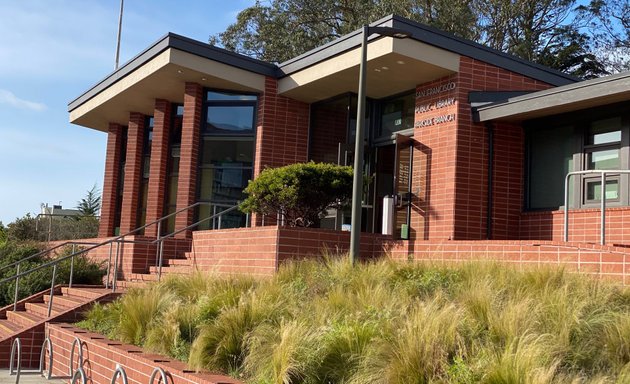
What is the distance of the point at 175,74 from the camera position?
1800 cm

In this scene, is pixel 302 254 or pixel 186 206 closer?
pixel 302 254

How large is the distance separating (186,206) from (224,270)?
18.2 ft

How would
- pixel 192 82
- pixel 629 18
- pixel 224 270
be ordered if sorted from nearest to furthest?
1. pixel 224 270
2. pixel 192 82
3. pixel 629 18

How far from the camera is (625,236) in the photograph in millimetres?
12367

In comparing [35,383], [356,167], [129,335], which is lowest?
[35,383]

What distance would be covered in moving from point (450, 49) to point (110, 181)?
13.5 metres

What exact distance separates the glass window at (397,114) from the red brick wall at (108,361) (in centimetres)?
834

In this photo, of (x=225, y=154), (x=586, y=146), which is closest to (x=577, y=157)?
(x=586, y=146)

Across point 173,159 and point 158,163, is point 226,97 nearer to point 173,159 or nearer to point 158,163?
point 173,159

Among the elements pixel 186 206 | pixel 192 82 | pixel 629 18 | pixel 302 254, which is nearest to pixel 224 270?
pixel 302 254

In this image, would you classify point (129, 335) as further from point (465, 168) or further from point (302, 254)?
point (465, 168)

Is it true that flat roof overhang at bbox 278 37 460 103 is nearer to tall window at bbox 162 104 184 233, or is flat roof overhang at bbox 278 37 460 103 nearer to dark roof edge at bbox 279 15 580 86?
dark roof edge at bbox 279 15 580 86

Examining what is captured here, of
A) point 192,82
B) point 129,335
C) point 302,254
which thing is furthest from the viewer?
point 192,82

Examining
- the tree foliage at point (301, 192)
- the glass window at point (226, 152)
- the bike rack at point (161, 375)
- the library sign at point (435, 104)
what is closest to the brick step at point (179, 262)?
the tree foliage at point (301, 192)
